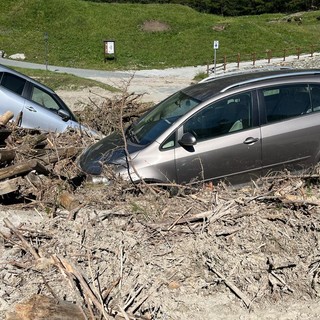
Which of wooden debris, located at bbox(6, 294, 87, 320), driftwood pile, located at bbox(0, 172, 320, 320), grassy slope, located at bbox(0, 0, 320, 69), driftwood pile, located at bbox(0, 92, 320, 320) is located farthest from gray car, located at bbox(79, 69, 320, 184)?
grassy slope, located at bbox(0, 0, 320, 69)

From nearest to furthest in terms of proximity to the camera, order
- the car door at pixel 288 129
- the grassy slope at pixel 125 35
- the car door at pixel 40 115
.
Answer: the car door at pixel 288 129 < the car door at pixel 40 115 < the grassy slope at pixel 125 35

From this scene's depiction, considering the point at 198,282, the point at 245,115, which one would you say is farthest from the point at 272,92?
the point at 198,282

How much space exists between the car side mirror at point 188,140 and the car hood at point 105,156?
583mm

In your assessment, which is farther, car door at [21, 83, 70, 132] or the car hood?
car door at [21, 83, 70, 132]

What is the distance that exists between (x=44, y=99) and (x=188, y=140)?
5604mm

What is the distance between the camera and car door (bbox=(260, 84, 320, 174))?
6.81 m

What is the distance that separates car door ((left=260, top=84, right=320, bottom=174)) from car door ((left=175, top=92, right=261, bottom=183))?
0.17 m

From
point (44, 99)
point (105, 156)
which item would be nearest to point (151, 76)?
point (44, 99)

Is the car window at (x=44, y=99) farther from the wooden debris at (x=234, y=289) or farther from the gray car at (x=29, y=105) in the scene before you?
the wooden debris at (x=234, y=289)

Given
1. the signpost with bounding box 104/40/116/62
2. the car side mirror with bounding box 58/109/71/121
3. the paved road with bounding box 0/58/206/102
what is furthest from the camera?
the signpost with bounding box 104/40/116/62

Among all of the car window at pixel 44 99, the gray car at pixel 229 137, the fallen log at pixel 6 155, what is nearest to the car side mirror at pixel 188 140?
the gray car at pixel 229 137

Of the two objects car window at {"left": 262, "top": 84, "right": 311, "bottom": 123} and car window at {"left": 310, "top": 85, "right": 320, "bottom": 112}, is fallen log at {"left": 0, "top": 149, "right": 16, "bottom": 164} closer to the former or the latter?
car window at {"left": 262, "top": 84, "right": 311, "bottom": 123}

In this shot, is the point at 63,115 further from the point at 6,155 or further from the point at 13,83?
the point at 6,155

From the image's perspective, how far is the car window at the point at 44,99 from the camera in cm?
1099
